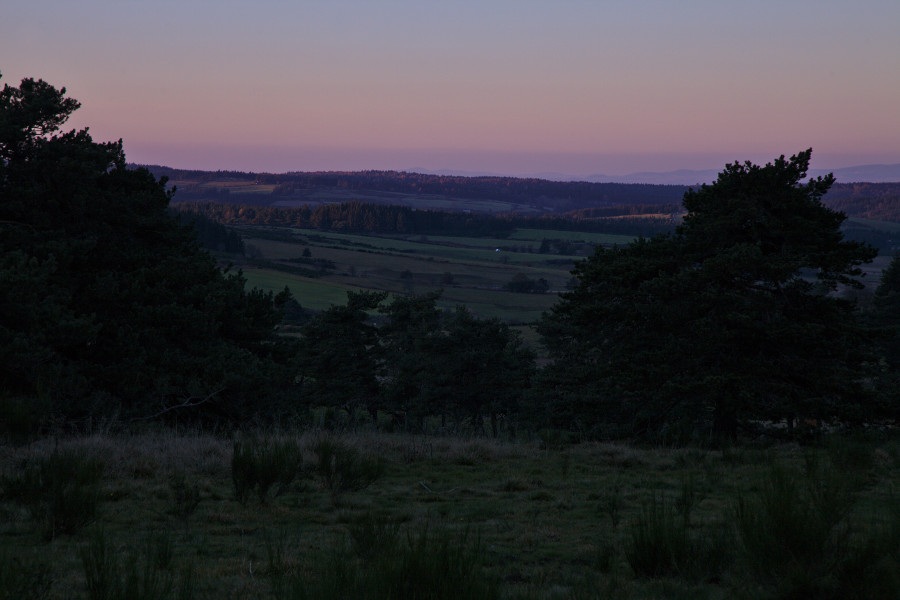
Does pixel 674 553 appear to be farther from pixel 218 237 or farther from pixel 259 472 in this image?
pixel 218 237

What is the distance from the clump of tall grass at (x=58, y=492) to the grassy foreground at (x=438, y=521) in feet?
0.06

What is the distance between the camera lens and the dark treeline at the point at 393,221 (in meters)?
Answer: 164

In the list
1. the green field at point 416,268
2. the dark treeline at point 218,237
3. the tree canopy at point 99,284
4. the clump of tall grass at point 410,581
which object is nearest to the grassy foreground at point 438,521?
the clump of tall grass at point 410,581

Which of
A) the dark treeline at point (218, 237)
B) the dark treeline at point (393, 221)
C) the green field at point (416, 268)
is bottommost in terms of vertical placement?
the green field at point (416, 268)

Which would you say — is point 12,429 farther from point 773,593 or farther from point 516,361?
point 516,361

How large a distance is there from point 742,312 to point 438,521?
927 cm

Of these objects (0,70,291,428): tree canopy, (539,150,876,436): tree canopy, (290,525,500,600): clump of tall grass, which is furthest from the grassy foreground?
(0,70,291,428): tree canopy

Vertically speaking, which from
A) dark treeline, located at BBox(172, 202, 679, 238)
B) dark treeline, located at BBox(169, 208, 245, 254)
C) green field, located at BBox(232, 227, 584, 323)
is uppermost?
dark treeline, located at BBox(172, 202, 679, 238)

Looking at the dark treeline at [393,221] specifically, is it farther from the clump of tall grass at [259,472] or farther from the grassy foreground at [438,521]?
the clump of tall grass at [259,472]

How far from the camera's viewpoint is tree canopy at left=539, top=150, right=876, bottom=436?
12938mm

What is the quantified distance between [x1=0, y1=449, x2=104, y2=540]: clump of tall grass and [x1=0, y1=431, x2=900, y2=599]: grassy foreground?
0.06 feet

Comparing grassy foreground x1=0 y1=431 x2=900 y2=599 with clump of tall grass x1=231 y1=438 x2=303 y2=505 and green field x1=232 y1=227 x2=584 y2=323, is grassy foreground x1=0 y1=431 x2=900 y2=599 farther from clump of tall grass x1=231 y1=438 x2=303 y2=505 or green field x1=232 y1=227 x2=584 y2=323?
green field x1=232 y1=227 x2=584 y2=323

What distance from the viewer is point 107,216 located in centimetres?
1659

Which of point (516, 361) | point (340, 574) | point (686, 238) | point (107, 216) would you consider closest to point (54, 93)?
point (107, 216)
